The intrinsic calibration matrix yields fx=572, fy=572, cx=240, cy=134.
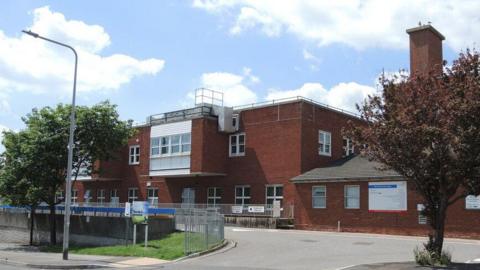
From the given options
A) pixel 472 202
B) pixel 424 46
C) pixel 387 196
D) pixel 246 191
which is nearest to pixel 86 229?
pixel 246 191

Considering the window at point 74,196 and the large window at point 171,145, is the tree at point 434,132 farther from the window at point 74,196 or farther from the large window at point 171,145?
the window at point 74,196

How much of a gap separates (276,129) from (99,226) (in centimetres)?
1399

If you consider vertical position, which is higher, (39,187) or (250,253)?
(39,187)

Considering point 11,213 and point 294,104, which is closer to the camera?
point 294,104

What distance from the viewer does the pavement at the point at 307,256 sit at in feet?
58.3

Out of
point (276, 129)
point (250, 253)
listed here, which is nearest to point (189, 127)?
point (276, 129)

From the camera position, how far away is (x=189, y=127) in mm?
42344

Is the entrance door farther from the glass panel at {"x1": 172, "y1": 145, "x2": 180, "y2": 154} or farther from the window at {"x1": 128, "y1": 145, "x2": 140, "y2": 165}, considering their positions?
the window at {"x1": 128, "y1": 145, "x2": 140, "y2": 165}

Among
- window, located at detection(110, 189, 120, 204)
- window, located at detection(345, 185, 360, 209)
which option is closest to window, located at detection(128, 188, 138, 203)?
window, located at detection(110, 189, 120, 204)

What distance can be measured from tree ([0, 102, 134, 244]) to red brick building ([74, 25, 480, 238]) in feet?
26.6

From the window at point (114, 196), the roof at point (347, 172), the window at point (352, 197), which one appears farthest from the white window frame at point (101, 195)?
the window at point (352, 197)

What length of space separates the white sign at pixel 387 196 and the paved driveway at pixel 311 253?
418cm

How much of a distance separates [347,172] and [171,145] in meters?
15.2

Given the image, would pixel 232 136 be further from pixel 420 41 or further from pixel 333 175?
pixel 420 41
